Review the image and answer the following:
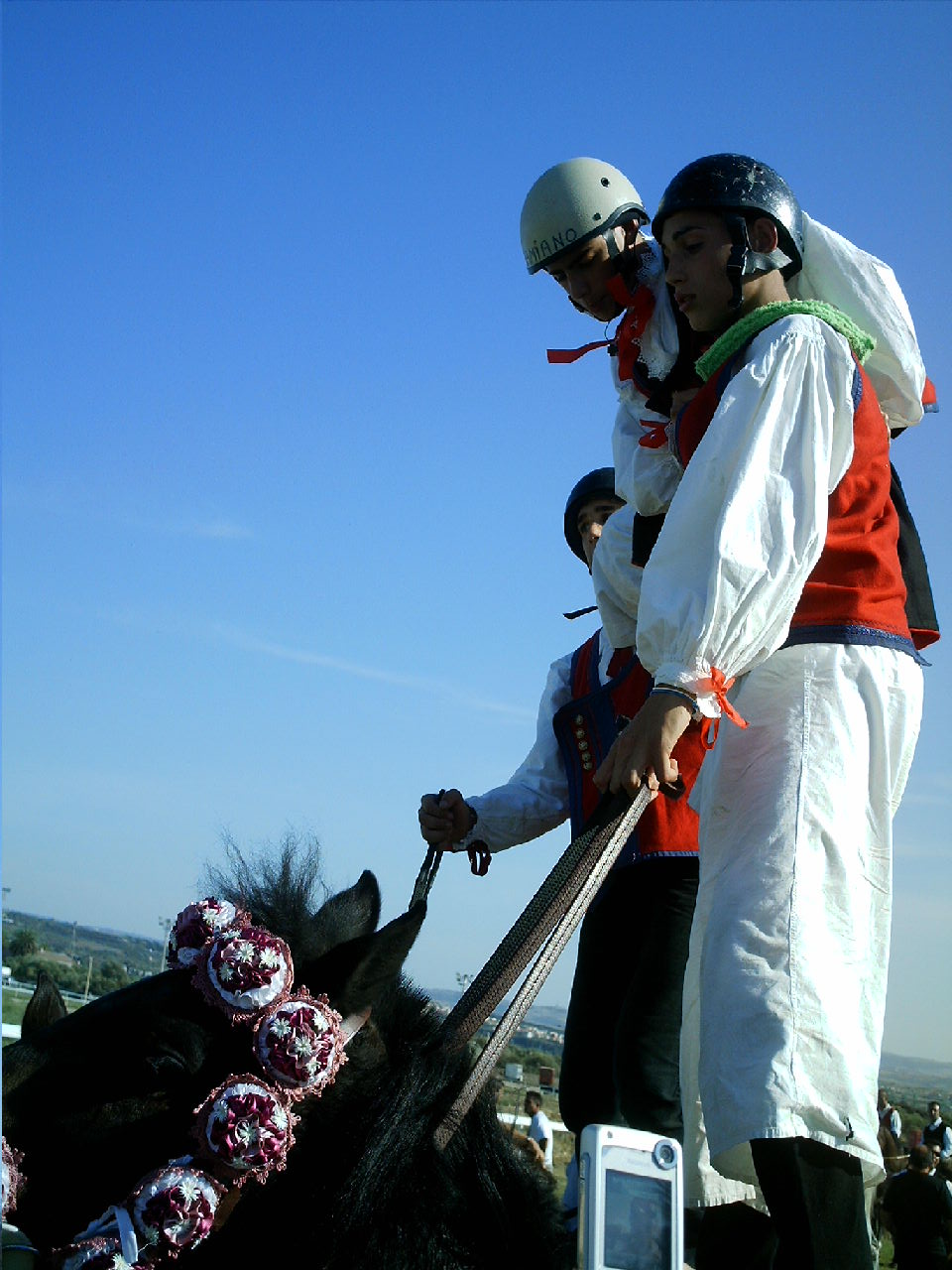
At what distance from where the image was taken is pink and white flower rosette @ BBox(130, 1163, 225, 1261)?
6.70 ft

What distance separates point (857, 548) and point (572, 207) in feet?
5.10

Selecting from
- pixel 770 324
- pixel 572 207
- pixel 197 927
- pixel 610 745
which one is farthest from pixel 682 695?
pixel 572 207

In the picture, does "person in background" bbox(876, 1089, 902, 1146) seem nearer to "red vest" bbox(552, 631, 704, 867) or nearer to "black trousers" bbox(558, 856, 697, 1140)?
"red vest" bbox(552, 631, 704, 867)

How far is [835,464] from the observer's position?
255 centimetres

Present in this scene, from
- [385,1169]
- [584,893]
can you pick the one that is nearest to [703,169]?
[584,893]

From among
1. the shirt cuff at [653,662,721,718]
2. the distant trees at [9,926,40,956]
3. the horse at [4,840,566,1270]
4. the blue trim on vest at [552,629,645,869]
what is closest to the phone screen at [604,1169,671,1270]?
the horse at [4,840,566,1270]

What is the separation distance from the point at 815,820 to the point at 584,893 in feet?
1.45

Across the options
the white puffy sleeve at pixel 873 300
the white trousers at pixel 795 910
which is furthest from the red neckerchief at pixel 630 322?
the white trousers at pixel 795 910

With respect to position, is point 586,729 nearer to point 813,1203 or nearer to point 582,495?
point 582,495

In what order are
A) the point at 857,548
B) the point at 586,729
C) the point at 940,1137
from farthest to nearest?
the point at 940,1137 → the point at 586,729 → the point at 857,548

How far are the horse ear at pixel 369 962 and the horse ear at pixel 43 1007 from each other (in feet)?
1.91

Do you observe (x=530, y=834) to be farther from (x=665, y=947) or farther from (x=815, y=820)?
(x=815, y=820)

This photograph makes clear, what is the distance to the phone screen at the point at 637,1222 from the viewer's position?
1716 millimetres

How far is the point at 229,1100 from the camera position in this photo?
216cm
